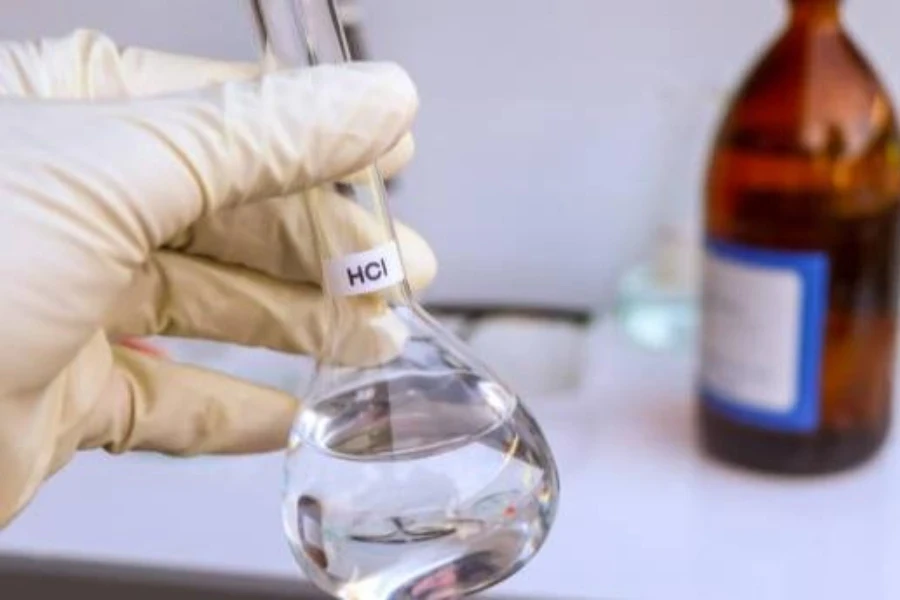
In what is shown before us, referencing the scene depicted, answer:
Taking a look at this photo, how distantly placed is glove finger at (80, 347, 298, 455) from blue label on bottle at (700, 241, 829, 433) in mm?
252

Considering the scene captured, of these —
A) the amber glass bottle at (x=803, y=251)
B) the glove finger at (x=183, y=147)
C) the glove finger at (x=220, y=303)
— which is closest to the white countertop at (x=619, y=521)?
the amber glass bottle at (x=803, y=251)

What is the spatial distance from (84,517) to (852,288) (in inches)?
15.0

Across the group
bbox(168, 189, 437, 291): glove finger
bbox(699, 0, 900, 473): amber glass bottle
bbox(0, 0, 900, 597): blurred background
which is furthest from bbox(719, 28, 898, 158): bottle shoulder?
bbox(168, 189, 437, 291): glove finger

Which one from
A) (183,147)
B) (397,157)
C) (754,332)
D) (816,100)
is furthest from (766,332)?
(183,147)

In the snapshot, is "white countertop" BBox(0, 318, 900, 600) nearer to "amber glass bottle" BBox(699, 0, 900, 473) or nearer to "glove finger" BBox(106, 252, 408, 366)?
"amber glass bottle" BBox(699, 0, 900, 473)

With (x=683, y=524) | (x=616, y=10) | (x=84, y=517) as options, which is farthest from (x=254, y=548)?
(x=616, y=10)

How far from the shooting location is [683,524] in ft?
2.31

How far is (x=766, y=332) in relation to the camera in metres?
0.73

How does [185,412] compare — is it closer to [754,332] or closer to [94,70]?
[94,70]

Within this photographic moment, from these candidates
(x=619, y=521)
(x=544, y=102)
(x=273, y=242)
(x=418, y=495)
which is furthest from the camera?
(x=544, y=102)

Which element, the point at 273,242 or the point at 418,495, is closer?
the point at 418,495

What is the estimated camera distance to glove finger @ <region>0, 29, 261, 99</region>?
563 millimetres

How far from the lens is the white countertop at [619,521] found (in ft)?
2.16

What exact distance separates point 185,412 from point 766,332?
0.29 meters
